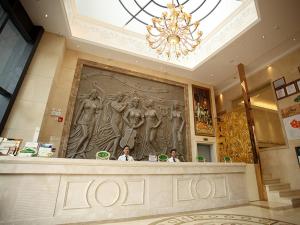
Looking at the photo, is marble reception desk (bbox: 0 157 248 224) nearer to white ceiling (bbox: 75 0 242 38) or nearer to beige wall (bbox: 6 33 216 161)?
beige wall (bbox: 6 33 216 161)

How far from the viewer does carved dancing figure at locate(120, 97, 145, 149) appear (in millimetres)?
6855

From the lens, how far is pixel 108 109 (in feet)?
23.4

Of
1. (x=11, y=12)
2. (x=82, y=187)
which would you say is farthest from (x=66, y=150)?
(x=11, y=12)

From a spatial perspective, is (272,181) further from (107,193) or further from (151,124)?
(107,193)

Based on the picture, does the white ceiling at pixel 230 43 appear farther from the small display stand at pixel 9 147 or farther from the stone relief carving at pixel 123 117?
the small display stand at pixel 9 147

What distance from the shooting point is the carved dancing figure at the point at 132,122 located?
686 cm

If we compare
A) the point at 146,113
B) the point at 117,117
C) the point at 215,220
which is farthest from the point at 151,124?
the point at 215,220

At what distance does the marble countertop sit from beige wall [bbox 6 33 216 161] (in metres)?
2.71

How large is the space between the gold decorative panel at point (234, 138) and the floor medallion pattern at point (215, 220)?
162 inches

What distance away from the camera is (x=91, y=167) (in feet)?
11.2

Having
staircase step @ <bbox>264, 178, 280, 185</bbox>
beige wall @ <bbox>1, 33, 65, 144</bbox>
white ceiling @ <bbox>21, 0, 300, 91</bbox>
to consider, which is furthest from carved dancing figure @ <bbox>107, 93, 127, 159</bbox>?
staircase step @ <bbox>264, 178, 280, 185</bbox>

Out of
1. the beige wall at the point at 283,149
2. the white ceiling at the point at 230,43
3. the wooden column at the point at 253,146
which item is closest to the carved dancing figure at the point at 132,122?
the white ceiling at the point at 230,43

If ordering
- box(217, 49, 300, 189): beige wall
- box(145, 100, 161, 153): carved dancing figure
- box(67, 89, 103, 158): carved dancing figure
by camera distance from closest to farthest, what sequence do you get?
box(67, 89, 103, 158): carved dancing figure, box(217, 49, 300, 189): beige wall, box(145, 100, 161, 153): carved dancing figure

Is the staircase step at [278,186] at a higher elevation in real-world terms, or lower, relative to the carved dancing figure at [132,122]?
lower
